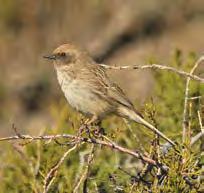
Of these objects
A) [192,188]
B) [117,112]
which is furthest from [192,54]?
[192,188]

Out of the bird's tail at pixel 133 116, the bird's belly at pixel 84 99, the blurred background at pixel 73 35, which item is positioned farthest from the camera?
the blurred background at pixel 73 35

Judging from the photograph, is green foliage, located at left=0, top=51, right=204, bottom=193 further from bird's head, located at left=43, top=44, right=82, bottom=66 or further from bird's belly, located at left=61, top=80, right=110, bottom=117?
bird's head, located at left=43, top=44, right=82, bottom=66

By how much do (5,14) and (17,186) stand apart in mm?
9243

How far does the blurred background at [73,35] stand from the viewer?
1459cm

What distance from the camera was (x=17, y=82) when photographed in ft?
48.6

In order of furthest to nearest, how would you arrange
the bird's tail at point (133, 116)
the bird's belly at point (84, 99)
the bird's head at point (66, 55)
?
the bird's head at point (66, 55)
the bird's belly at point (84, 99)
the bird's tail at point (133, 116)

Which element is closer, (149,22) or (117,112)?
(117,112)

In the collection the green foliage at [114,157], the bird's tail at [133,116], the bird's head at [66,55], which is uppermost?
the bird's head at [66,55]

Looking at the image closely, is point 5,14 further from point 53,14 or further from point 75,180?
point 75,180

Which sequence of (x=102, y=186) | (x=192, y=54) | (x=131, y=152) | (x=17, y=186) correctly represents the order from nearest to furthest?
(x=131, y=152) → (x=102, y=186) → (x=17, y=186) → (x=192, y=54)

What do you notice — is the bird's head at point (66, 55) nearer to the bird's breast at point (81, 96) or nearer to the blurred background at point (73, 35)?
the bird's breast at point (81, 96)

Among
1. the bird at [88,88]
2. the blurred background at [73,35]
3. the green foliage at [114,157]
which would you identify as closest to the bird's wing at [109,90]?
the bird at [88,88]

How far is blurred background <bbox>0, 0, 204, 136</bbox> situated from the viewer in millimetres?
14594

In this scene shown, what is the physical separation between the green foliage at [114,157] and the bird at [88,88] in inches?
5.9
